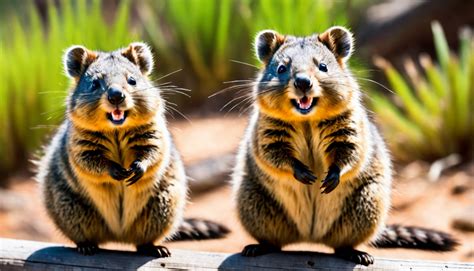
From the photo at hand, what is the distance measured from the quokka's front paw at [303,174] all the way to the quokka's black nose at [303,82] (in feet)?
1.68

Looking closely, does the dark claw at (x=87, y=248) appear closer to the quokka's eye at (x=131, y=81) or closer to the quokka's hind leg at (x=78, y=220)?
the quokka's hind leg at (x=78, y=220)

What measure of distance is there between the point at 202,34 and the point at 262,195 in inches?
259

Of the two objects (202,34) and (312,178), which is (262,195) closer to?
(312,178)

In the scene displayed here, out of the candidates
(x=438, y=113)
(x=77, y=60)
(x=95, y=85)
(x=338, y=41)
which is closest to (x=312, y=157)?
(x=338, y=41)

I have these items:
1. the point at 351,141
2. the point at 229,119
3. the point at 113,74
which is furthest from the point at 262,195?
the point at 229,119

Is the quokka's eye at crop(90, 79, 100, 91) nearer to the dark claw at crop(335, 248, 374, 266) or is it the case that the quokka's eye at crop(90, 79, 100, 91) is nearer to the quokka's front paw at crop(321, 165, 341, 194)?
the quokka's front paw at crop(321, 165, 341, 194)

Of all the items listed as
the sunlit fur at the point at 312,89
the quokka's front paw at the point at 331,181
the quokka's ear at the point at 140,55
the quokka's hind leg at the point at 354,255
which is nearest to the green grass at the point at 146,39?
the quokka's ear at the point at 140,55

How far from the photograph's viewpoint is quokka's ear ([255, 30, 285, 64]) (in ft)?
20.4

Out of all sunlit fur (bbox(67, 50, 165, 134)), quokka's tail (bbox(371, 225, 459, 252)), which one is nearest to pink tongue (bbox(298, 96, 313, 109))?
sunlit fur (bbox(67, 50, 165, 134))

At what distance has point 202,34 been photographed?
1258 centimetres

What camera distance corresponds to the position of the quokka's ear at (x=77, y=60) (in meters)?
6.20

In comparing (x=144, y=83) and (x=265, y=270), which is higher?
(x=144, y=83)

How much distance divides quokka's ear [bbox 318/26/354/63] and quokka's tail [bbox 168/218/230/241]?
1467 millimetres

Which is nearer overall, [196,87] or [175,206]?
[175,206]
